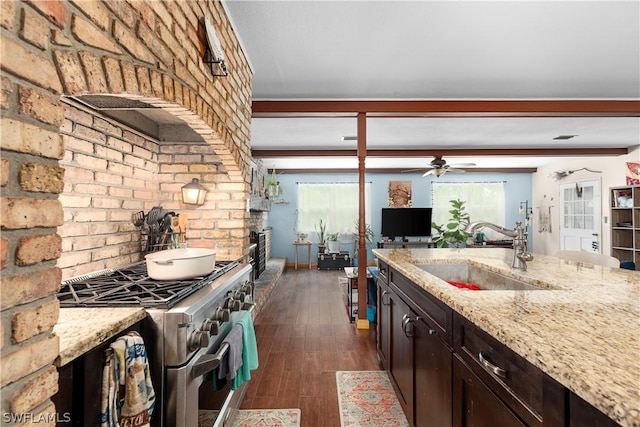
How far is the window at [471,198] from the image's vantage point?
773cm

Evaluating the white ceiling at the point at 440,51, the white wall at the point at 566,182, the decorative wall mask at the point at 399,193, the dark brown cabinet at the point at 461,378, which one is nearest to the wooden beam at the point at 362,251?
the white ceiling at the point at 440,51

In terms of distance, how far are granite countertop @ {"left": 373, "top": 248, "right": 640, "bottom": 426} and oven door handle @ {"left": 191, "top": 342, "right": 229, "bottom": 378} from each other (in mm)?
870

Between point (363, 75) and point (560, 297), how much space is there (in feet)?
7.83

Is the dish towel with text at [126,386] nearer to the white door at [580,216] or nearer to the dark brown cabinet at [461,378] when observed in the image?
the dark brown cabinet at [461,378]

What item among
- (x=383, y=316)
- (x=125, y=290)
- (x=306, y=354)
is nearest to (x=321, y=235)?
(x=306, y=354)

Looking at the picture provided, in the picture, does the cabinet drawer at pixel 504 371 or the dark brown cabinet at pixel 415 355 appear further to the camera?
the dark brown cabinet at pixel 415 355

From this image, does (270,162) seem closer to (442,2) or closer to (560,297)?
(442,2)

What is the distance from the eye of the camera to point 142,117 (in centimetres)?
204

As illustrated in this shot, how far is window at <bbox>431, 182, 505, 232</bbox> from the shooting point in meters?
7.73

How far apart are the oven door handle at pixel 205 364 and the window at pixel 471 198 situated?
24.2ft

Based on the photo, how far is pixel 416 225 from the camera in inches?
272

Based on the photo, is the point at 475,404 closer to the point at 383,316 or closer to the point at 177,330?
the point at 177,330

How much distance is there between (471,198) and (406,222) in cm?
217

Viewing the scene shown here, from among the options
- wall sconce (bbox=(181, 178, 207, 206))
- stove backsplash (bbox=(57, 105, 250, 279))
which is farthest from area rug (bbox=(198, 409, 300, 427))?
wall sconce (bbox=(181, 178, 207, 206))
